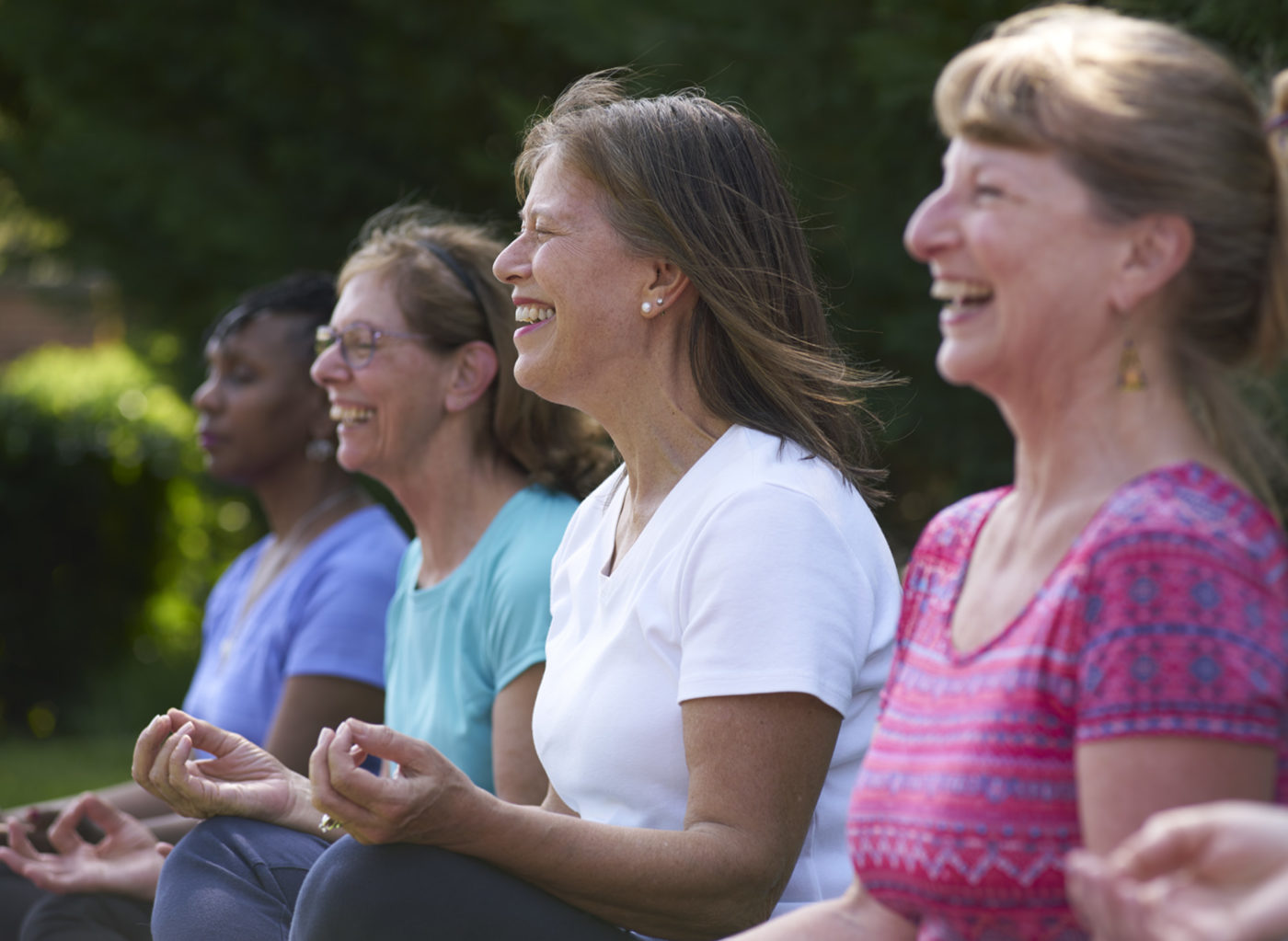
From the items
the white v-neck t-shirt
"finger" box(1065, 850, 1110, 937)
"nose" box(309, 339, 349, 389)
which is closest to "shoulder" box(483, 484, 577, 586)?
"nose" box(309, 339, 349, 389)

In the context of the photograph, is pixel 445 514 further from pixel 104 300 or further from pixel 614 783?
pixel 104 300

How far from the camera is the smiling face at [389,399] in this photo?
3.45m

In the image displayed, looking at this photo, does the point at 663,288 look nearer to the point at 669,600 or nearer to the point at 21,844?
the point at 669,600

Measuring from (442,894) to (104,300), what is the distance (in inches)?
228

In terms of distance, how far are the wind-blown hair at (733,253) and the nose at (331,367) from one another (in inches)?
45.6

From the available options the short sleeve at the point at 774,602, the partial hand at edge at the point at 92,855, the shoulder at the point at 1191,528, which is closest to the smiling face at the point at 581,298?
the short sleeve at the point at 774,602

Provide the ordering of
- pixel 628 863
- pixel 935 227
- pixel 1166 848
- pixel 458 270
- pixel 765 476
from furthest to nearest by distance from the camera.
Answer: pixel 458 270, pixel 765 476, pixel 628 863, pixel 935 227, pixel 1166 848

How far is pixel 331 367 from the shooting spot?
138 inches

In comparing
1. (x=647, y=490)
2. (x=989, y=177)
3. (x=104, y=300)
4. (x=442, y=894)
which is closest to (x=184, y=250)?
(x=104, y=300)

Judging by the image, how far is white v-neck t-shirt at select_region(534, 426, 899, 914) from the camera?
6.80ft

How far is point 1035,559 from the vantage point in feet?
5.02

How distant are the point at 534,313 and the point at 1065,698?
1406 mm

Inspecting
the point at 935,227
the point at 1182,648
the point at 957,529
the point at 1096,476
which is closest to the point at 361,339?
the point at 957,529

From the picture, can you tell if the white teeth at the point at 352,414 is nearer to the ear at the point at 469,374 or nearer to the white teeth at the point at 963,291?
the ear at the point at 469,374
